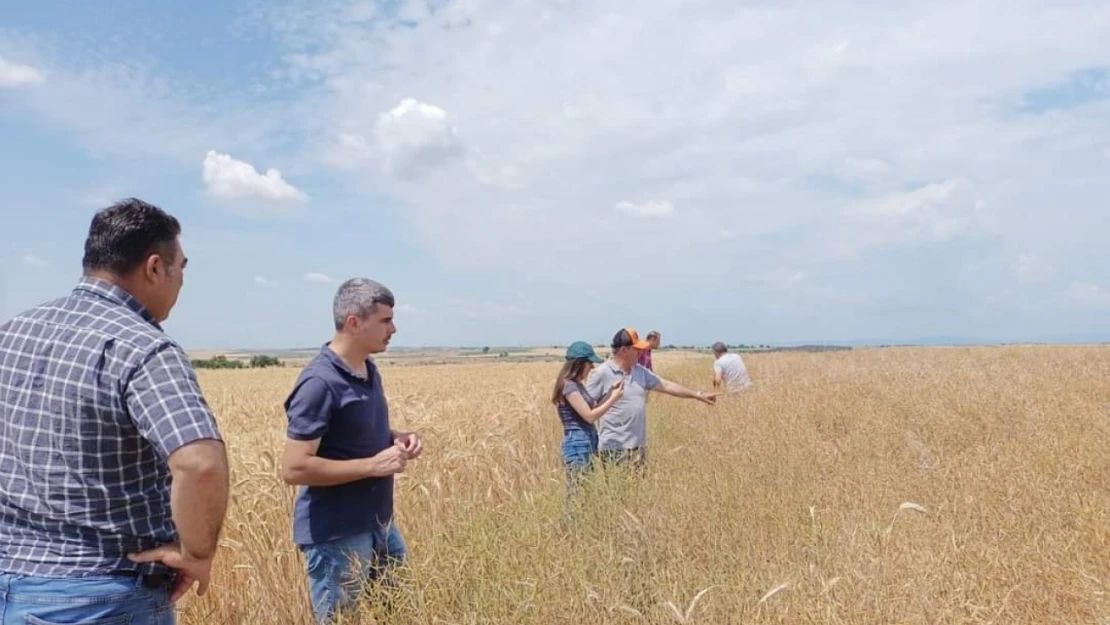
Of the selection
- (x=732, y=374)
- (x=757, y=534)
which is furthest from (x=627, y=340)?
(x=732, y=374)

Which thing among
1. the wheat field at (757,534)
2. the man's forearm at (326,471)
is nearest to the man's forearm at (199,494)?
the man's forearm at (326,471)

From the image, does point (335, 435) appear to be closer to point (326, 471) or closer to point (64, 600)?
point (326, 471)

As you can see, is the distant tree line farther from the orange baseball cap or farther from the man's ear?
the man's ear

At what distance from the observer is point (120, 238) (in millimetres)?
1991

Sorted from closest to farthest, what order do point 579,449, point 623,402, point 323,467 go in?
1. point 323,467
2. point 579,449
3. point 623,402

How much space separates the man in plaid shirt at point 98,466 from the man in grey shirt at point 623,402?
3.53 metres

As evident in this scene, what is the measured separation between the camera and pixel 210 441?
1.82 meters

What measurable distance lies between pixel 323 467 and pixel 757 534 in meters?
1.99

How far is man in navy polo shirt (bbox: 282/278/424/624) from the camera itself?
2807 mm

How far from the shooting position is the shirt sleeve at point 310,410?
279 centimetres

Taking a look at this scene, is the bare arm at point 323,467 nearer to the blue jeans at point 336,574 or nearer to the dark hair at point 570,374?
the blue jeans at point 336,574

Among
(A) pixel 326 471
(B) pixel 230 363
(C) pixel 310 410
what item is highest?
(C) pixel 310 410

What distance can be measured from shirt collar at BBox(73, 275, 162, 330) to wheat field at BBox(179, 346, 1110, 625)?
140 cm

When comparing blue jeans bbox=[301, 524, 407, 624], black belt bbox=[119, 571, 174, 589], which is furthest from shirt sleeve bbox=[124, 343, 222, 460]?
blue jeans bbox=[301, 524, 407, 624]
